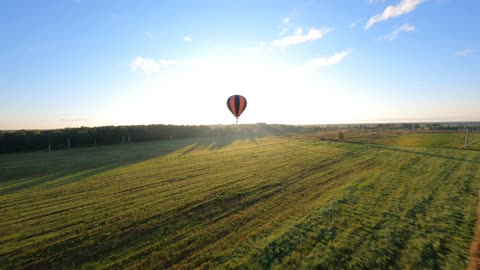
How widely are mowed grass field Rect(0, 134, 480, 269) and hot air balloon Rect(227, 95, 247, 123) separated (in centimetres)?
1333

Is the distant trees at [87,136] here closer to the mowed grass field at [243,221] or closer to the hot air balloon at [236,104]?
the mowed grass field at [243,221]

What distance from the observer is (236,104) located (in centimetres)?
2281

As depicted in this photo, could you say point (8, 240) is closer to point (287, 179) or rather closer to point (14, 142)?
point (287, 179)

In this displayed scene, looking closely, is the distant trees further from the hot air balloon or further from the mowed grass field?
the hot air balloon

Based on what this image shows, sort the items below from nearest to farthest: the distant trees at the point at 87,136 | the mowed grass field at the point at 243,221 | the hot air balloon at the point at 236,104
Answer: the mowed grass field at the point at 243,221
the hot air balloon at the point at 236,104
the distant trees at the point at 87,136

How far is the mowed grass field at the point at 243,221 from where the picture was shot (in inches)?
167

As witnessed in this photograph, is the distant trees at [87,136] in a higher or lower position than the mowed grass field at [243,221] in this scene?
higher

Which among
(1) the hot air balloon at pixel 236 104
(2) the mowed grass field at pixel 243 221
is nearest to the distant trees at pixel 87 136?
(2) the mowed grass field at pixel 243 221

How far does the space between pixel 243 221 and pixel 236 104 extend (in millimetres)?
18095

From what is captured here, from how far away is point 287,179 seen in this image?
10.0 meters

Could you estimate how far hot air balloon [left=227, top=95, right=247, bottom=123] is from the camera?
22.8 m

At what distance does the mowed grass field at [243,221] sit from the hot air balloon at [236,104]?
43.7 feet

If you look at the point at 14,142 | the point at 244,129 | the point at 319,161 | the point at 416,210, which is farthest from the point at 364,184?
the point at 244,129

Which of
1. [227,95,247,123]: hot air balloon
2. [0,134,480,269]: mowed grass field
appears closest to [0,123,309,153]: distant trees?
[0,134,480,269]: mowed grass field
